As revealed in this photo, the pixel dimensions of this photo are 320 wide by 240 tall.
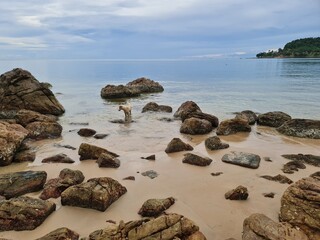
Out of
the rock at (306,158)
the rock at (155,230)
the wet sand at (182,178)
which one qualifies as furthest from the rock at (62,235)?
the rock at (306,158)

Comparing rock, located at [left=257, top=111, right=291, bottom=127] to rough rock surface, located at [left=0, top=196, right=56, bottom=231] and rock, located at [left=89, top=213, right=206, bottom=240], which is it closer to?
rock, located at [left=89, top=213, right=206, bottom=240]

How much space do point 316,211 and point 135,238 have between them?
3.77m

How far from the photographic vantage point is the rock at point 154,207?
315 inches

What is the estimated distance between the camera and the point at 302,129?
16.2m

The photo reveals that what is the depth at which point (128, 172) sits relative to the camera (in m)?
11.1

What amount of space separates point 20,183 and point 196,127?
31.7 ft

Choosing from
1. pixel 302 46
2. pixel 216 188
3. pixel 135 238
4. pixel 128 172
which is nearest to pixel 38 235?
pixel 135 238

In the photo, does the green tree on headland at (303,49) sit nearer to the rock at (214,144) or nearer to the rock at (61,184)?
the rock at (214,144)

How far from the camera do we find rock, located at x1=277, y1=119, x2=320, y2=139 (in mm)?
15812

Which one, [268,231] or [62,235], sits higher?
[268,231]

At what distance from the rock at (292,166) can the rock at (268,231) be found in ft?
14.6

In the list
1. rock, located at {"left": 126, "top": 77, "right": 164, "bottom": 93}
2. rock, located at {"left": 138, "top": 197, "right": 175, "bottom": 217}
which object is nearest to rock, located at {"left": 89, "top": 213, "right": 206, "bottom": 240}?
rock, located at {"left": 138, "top": 197, "right": 175, "bottom": 217}

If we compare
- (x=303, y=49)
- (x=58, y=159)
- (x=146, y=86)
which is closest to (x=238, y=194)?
(x=58, y=159)

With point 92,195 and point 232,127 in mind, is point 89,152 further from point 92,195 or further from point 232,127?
point 232,127
